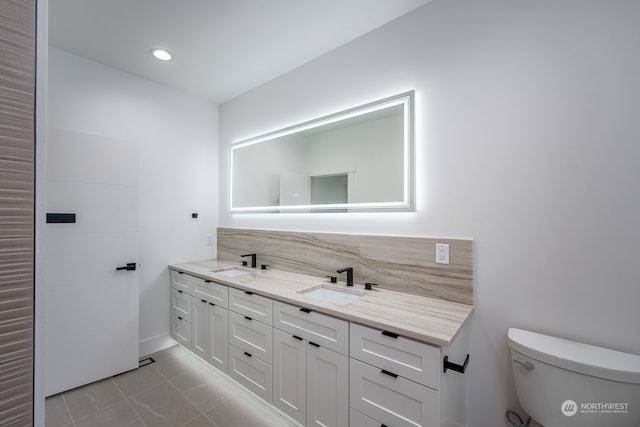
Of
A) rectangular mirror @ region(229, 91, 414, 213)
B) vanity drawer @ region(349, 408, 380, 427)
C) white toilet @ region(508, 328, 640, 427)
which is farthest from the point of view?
rectangular mirror @ region(229, 91, 414, 213)

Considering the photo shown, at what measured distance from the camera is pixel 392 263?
1.88m

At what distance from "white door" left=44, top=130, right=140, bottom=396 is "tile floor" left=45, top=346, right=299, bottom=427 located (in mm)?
177

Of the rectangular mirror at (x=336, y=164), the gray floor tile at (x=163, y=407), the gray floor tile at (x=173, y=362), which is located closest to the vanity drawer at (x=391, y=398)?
the rectangular mirror at (x=336, y=164)

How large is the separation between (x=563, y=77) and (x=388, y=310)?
1.52 meters

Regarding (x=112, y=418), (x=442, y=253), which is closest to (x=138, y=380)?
(x=112, y=418)

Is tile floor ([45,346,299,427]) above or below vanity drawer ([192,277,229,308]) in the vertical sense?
below

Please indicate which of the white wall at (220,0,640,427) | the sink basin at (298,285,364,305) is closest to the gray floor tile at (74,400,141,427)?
the sink basin at (298,285,364,305)

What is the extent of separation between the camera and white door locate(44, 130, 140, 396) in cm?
210

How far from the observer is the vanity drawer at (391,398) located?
3.89ft

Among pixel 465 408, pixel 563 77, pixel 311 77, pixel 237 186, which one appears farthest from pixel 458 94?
pixel 237 186

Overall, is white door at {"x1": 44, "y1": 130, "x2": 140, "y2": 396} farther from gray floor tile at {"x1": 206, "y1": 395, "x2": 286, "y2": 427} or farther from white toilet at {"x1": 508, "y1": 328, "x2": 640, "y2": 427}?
white toilet at {"x1": 508, "y1": 328, "x2": 640, "y2": 427}

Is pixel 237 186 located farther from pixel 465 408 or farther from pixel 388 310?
pixel 465 408

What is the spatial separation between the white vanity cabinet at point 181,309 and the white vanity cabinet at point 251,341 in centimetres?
76

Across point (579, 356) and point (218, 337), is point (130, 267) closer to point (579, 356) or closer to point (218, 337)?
point (218, 337)
